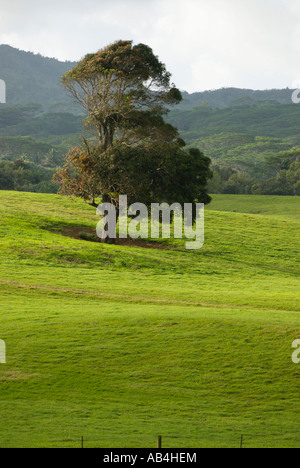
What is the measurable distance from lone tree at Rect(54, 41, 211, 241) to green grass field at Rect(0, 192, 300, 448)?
564 centimetres

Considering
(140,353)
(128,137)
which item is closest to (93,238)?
(128,137)

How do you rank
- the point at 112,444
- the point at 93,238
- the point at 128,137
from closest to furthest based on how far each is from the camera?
1. the point at 112,444
2. the point at 128,137
3. the point at 93,238

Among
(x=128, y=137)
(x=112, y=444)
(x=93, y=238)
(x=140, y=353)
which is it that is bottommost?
(x=140, y=353)

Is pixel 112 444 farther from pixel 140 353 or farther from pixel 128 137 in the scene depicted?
pixel 128 137

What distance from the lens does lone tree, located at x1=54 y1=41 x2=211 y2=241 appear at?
37.3m

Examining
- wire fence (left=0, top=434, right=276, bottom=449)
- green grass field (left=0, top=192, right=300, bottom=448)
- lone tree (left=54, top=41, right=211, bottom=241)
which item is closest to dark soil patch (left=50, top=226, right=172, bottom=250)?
lone tree (left=54, top=41, right=211, bottom=241)

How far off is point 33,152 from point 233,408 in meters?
163

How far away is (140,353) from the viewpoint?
1647 cm

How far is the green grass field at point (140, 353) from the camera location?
11500mm

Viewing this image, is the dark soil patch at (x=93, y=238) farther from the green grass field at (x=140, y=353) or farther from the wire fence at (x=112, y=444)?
the wire fence at (x=112, y=444)

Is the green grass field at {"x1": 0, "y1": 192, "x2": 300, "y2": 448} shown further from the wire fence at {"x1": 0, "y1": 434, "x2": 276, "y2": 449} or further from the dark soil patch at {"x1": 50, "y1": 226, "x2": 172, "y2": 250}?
the dark soil patch at {"x1": 50, "y1": 226, "x2": 172, "y2": 250}

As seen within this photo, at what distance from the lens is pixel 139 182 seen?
37.3m

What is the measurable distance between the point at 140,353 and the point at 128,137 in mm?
24878
